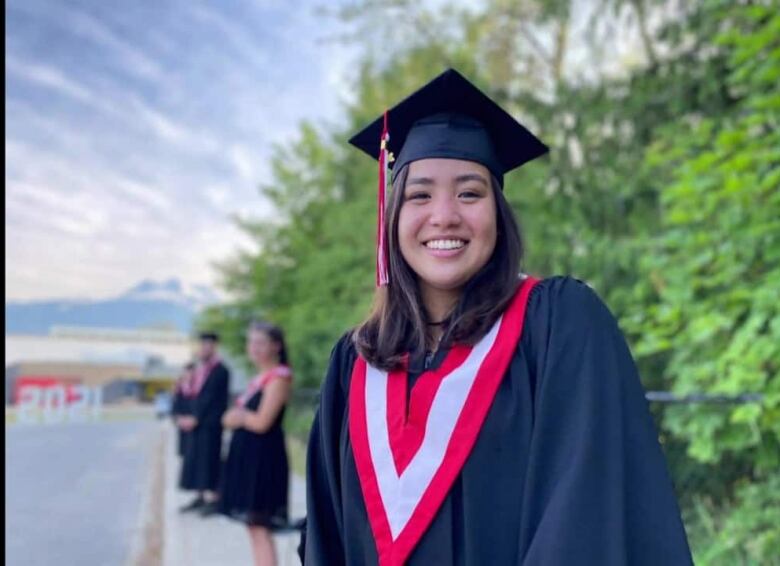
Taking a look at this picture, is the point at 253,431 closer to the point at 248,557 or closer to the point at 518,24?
the point at 248,557

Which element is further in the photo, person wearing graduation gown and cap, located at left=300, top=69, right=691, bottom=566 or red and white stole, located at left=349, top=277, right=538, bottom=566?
red and white stole, located at left=349, top=277, right=538, bottom=566

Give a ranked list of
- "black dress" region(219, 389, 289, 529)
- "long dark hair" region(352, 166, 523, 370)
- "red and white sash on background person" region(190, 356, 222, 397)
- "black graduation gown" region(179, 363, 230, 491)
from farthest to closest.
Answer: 1. "red and white sash on background person" region(190, 356, 222, 397)
2. "black graduation gown" region(179, 363, 230, 491)
3. "black dress" region(219, 389, 289, 529)
4. "long dark hair" region(352, 166, 523, 370)

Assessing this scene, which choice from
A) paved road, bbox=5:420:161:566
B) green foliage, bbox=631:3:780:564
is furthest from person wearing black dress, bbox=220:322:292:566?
green foliage, bbox=631:3:780:564

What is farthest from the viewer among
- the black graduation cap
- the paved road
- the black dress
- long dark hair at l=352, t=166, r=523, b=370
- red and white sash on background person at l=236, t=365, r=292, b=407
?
the paved road

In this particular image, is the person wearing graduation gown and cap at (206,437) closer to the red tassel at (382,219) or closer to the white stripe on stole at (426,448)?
the red tassel at (382,219)

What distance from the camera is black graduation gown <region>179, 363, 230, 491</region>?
7.16 m

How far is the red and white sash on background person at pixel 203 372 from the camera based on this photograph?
7.30 meters

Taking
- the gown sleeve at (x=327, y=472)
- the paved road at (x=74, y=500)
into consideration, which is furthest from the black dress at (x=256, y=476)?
the gown sleeve at (x=327, y=472)

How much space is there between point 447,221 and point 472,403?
0.36 m

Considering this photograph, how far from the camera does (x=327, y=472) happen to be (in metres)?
1.60

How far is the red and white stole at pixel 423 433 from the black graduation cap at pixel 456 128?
33 cm

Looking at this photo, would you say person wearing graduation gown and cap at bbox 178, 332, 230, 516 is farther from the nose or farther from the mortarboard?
the nose

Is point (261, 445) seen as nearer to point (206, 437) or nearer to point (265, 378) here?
point (265, 378)

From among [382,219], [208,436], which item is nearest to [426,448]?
[382,219]
